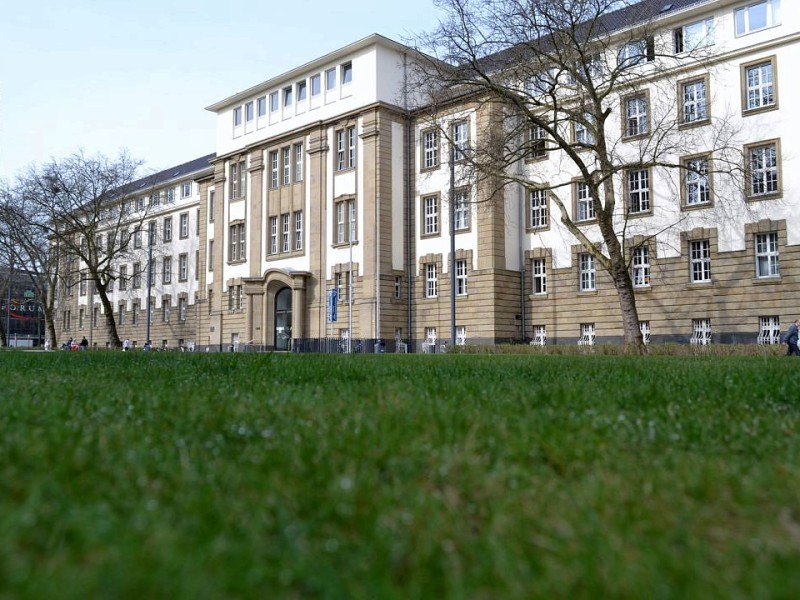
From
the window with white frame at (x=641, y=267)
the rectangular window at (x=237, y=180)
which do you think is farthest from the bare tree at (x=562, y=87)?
the rectangular window at (x=237, y=180)

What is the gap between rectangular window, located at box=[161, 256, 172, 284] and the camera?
248 feet

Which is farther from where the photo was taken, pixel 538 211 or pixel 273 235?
pixel 273 235

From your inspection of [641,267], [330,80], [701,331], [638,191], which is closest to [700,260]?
[641,267]

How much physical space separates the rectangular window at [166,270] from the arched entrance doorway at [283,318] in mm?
25037

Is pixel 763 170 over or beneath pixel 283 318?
over

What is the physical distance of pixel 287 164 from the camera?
55.1m

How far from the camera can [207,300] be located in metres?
64.6

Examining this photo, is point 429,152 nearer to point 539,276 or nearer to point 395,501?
point 539,276

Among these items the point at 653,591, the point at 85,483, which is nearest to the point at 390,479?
the point at 85,483

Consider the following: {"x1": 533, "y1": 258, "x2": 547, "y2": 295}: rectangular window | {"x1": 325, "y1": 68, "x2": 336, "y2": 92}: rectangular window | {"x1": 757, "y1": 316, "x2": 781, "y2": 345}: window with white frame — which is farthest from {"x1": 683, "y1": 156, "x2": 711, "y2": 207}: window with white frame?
{"x1": 325, "y1": 68, "x2": 336, "y2": 92}: rectangular window

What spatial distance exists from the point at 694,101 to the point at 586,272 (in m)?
10.5

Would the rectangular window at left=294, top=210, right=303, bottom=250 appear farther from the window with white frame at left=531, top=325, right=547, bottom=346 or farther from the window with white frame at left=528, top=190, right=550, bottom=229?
the window with white frame at left=531, top=325, right=547, bottom=346

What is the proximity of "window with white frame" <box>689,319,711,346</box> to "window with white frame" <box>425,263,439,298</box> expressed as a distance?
53.3 ft

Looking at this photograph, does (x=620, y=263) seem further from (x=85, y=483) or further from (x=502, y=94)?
(x=85, y=483)
